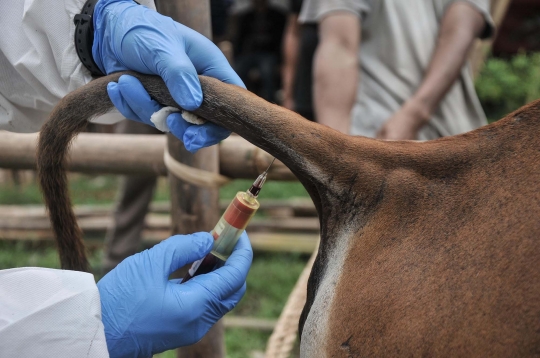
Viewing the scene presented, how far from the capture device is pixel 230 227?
1.16m

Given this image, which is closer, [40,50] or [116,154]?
[40,50]

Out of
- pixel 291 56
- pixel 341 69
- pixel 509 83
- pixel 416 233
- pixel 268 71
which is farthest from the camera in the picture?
pixel 509 83

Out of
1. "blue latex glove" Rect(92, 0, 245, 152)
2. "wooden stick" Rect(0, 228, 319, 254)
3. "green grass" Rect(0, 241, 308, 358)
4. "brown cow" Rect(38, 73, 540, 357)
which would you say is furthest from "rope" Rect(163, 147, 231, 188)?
"wooden stick" Rect(0, 228, 319, 254)

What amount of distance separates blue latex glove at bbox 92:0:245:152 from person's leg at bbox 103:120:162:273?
158 cm

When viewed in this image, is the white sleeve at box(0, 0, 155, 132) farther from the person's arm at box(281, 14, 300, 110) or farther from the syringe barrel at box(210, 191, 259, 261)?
the person's arm at box(281, 14, 300, 110)

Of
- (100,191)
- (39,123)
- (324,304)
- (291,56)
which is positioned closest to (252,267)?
(291,56)

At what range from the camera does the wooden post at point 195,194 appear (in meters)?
1.49

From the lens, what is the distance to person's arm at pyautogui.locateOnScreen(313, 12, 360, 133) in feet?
7.20

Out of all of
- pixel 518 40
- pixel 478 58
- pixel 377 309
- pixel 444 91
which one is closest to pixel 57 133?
pixel 377 309

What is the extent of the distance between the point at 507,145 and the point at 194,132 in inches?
23.5

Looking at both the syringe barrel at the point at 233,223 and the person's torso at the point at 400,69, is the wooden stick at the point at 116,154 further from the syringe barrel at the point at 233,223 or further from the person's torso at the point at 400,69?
the person's torso at the point at 400,69

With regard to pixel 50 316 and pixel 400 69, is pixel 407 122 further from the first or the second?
pixel 50 316

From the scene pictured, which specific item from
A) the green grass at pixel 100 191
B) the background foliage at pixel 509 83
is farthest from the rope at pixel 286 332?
the background foliage at pixel 509 83

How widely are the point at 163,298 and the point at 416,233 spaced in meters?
0.52
